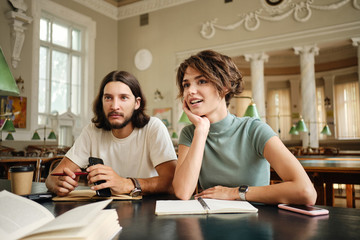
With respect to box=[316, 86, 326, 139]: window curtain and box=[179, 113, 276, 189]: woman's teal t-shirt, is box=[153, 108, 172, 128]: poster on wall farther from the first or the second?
box=[179, 113, 276, 189]: woman's teal t-shirt

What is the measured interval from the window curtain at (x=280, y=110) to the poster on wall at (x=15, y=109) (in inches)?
358

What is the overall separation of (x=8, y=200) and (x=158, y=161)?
2.78 feet

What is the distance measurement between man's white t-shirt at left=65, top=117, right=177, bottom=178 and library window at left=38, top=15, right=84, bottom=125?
320 inches

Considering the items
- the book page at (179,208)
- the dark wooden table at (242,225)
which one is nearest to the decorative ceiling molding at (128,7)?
the book page at (179,208)

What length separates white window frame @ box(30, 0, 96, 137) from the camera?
8656mm

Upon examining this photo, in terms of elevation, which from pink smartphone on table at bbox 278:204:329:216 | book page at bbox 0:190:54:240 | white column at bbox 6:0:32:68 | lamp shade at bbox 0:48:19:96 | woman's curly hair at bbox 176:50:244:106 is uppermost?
white column at bbox 6:0:32:68

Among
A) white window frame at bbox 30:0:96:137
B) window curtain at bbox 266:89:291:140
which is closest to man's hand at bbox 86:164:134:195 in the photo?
white window frame at bbox 30:0:96:137

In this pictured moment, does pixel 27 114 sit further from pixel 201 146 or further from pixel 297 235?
pixel 297 235

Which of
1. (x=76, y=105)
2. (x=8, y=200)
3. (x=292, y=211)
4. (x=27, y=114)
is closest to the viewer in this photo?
(x=8, y=200)

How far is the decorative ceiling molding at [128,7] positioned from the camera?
10.5 meters

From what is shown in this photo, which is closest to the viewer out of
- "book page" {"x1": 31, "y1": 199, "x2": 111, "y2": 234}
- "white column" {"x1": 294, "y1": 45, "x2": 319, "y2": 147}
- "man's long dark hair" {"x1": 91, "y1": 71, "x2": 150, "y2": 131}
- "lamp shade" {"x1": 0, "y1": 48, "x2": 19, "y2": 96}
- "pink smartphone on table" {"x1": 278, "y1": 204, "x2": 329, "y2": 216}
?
A: "book page" {"x1": 31, "y1": 199, "x2": 111, "y2": 234}

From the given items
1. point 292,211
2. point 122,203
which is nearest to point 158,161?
point 122,203

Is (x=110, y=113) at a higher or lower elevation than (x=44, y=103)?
lower

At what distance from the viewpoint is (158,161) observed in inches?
63.3
